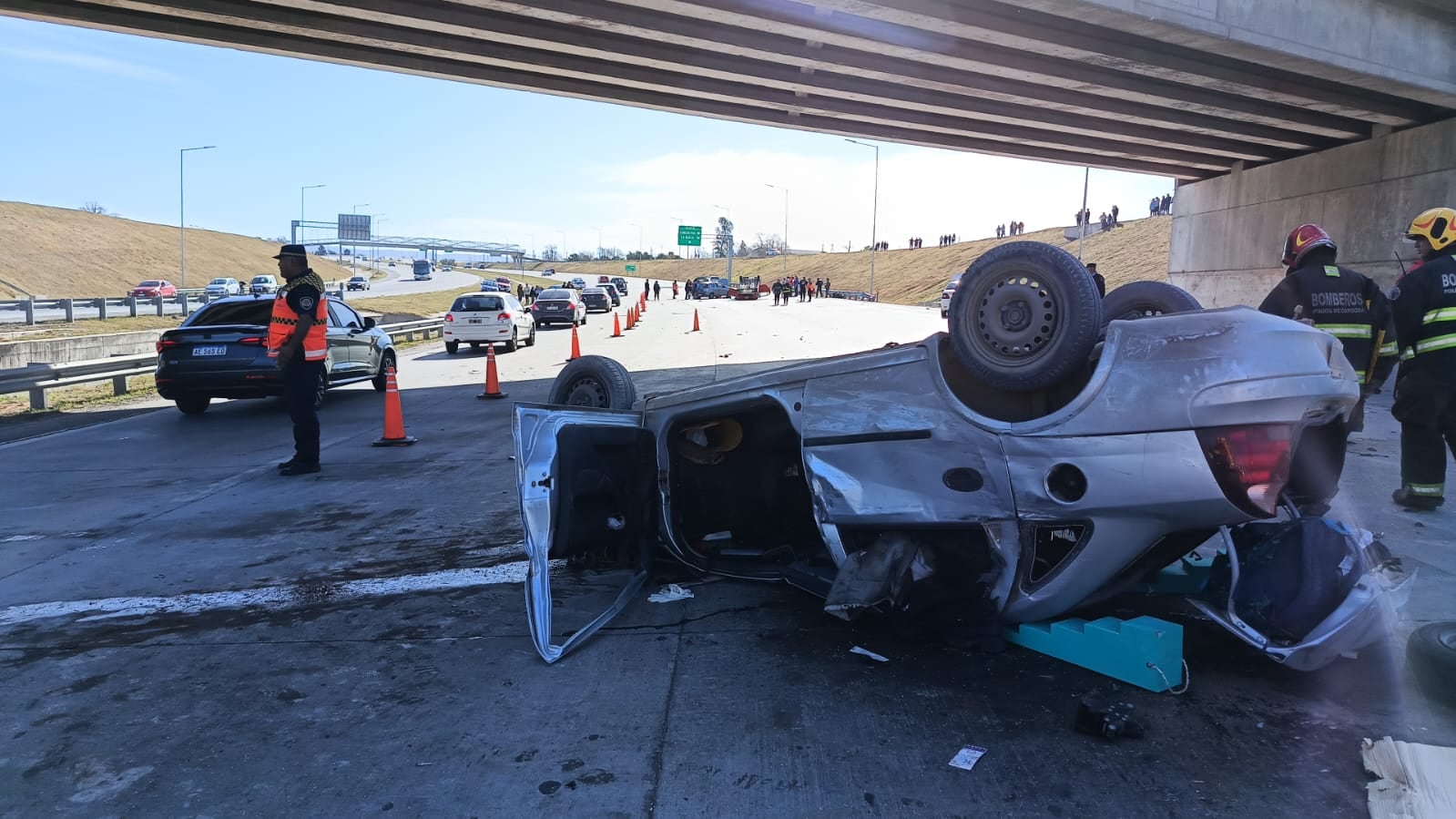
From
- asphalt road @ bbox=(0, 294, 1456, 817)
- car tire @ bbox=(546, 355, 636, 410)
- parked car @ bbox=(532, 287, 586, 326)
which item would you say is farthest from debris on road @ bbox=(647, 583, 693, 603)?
parked car @ bbox=(532, 287, 586, 326)

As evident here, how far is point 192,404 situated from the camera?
1164cm

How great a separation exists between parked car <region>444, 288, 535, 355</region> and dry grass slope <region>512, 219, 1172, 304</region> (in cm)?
2139

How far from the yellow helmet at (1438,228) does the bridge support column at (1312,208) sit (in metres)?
14.2

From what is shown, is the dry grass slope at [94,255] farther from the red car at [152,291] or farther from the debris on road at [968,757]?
the debris on road at [968,757]

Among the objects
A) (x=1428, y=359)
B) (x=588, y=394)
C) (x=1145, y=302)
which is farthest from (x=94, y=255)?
(x=1428, y=359)

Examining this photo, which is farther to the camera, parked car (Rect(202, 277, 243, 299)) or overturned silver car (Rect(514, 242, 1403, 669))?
parked car (Rect(202, 277, 243, 299))

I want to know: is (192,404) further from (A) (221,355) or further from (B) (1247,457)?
(B) (1247,457)

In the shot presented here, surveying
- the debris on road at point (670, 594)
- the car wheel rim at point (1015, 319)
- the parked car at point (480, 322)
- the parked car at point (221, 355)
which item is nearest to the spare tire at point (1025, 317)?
the car wheel rim at point (1015, 319)

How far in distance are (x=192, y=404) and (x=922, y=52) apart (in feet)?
39.5

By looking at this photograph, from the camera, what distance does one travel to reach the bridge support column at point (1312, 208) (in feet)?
57.9

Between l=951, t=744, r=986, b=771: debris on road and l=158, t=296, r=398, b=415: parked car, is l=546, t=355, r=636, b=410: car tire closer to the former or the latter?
l=951, t=744, r=986, b=771: debris on road

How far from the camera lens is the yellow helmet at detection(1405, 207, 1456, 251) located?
229 inches

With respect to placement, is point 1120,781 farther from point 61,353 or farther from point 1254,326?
point 61,353

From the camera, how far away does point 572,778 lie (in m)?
2.88
